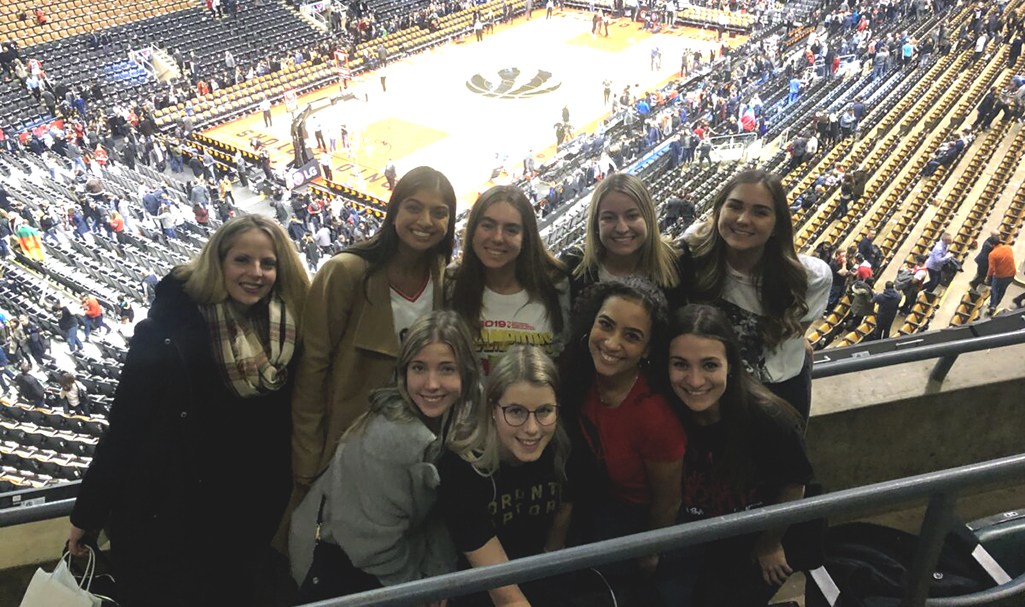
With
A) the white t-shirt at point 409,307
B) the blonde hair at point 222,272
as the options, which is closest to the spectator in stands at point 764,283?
the white t-shirt at point 409,307

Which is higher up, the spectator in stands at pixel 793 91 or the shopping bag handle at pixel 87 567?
the shopping bag handle at pixel 87 567

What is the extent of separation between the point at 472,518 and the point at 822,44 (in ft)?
92.6

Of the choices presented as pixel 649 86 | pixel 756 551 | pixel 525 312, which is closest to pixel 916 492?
pixel 756 551

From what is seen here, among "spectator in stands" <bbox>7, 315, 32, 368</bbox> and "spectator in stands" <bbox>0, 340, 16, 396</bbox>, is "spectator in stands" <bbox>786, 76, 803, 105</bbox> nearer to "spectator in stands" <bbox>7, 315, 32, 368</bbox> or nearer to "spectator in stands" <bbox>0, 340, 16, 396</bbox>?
"spectator in stands" <bbox>7, 315, 32, 368</bbox>

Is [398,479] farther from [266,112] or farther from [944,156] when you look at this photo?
[266,112]

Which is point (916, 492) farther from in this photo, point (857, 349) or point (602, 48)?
point (602, 48)

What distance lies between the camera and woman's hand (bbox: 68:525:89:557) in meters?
2.29

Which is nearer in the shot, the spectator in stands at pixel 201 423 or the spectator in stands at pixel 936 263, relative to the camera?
the spectator in stands at pixel 201 423

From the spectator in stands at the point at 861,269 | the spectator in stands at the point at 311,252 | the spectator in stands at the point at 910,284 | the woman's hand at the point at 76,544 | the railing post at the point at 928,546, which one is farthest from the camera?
the spectator in stands at the point at 311,252

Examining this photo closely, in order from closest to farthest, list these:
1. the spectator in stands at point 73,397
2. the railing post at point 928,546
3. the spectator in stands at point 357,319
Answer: the railing post at point 928,546 < the spectator in stands at point 357,319 < the spectator in stands at point 73,397

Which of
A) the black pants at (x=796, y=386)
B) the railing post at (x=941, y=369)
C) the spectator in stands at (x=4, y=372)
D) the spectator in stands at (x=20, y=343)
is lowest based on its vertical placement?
the spectator in stands at (x=4, y=372)

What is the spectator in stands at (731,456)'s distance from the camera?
2217mm

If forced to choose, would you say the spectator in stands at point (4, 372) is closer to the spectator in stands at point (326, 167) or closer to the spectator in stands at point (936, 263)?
the spectator in stands at point (326, 167)

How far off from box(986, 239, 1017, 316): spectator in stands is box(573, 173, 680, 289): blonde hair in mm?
9104
